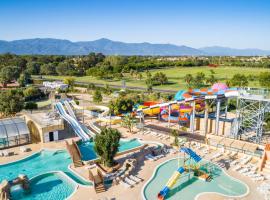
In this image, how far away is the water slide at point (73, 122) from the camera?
31.3 metres

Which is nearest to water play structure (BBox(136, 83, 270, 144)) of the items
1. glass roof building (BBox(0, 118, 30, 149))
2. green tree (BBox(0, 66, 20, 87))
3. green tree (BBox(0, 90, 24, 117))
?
glass roof building (BBox(0, 118, 30, 149))

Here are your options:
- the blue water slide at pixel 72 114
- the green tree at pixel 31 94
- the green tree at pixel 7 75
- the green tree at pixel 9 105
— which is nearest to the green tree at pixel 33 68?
the green tree at pixel 7 75

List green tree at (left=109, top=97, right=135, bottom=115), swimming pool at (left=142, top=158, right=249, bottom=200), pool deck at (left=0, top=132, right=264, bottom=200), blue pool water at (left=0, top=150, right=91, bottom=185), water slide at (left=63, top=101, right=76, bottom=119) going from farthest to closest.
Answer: green tree at (left=109, top=97, right=135, bottom=115) < water slide at (left=63, top=101, right=76, bottom=119) < blue pool water at (left=0, top=150, right=91, bottom=185) < swimming pool at (left=142, top=158, right=249, bottom=200) < pool deck at (left=0, top=132, right=264, bottom=200)

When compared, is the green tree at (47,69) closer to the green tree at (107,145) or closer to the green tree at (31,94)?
the green tree at (31,94)

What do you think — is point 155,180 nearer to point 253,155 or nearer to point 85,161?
point 85,161

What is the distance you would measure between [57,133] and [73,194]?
1329 centimetres

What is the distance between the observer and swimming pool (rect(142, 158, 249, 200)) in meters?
19.4

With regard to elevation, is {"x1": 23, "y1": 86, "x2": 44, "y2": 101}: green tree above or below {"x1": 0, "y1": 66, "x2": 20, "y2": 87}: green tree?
below

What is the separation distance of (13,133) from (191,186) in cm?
2101

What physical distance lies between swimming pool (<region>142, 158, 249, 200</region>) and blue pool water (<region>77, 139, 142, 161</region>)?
24.0ft

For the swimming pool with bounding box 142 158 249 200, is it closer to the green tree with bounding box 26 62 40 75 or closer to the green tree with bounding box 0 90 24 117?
the green tree with bounding box 0 90 24 117

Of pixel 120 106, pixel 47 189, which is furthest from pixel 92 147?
pixel 120 106

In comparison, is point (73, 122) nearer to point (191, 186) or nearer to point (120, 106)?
point (120, 106)

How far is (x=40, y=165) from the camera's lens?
25.0 meters
